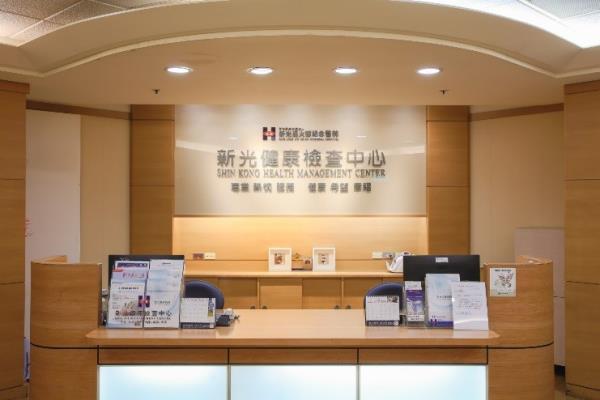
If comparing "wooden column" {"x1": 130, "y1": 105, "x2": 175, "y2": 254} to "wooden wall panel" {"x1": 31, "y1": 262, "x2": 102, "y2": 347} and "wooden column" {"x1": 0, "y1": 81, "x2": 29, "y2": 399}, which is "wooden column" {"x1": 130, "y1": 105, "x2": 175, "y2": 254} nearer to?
"wooden column" {"x1": 0, "y1": 81, "x2": 29, "y2": 399}

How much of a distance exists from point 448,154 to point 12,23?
17.9ft

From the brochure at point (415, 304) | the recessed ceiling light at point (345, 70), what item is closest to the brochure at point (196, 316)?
the brochure at point (415, 304)

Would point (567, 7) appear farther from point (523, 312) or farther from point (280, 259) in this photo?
point (280, 259)

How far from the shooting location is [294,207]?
8242 mm

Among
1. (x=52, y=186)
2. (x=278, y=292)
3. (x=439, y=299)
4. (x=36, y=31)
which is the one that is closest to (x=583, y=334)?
(x=439, y=299)

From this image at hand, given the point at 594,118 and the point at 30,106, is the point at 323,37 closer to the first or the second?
the point at 594,118

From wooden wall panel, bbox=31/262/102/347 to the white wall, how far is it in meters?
2.84

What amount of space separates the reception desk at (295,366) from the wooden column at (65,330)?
111 mm

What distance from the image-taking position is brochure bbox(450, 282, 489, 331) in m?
4.25

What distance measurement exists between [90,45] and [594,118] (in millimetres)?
4601

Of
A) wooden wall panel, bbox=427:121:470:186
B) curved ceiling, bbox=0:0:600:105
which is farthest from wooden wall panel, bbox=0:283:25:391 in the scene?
wooden wall panel, bbox=427:121:470:186

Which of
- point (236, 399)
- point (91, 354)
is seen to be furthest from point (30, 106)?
point (236, 399)

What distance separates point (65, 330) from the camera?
4.27 meters

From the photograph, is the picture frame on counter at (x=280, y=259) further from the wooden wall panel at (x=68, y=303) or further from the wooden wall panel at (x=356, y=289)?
the wooden wall panel at (x=68, y=303)
